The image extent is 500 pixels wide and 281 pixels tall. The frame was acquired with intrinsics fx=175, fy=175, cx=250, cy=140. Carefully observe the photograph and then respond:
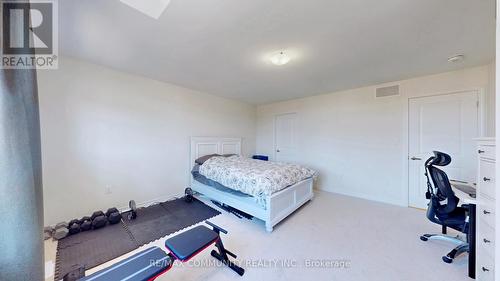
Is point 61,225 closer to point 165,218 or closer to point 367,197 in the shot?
point 165,218

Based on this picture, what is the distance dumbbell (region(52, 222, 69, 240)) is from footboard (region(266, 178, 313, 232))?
8.26 ft

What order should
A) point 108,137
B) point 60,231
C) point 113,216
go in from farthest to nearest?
point 108,137 < point 113,216 < point 60,231

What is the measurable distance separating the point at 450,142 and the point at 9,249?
4.87 metres

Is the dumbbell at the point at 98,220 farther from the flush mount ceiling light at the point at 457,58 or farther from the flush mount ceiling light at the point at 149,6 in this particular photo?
the flush mount ceiling light at the point at 457,58

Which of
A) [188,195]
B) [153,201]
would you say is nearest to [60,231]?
[153,201]

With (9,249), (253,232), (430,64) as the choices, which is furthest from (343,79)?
(9,249)

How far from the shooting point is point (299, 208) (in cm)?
316

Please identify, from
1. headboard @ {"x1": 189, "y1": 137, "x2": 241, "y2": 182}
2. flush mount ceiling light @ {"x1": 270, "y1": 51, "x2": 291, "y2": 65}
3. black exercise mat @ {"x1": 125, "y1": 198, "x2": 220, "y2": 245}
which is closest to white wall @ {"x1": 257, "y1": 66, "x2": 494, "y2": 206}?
headboard @ {"x1": 189, "y1": 137, "x2": 241, "y2": 182}

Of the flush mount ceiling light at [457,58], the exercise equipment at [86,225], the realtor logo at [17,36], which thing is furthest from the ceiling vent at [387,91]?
the exercise equipment at [86,225]

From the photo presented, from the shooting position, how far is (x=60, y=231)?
2.14m

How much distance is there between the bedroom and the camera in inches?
58.3

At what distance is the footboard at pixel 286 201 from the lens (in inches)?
94.3

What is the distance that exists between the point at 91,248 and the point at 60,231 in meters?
0.56

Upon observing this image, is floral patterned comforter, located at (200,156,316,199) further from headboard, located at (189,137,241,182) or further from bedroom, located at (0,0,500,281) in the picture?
headboard, located at (189,137,241,182)
